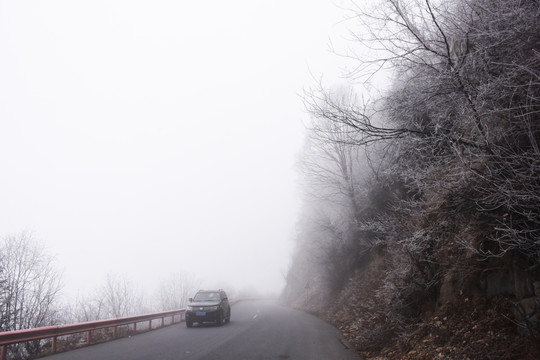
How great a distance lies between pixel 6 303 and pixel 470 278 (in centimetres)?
1952

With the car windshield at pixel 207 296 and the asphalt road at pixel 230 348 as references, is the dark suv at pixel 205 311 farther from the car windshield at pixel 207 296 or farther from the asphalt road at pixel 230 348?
the asphalt road at pixel 230 348

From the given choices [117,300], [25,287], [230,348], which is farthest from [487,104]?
[117,300]

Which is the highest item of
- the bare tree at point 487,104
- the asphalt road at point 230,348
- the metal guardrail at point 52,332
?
the bare tree at point 487,104

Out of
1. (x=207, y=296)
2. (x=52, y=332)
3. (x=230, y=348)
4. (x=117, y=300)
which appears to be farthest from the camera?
(x=117, y=300)

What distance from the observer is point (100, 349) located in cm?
998

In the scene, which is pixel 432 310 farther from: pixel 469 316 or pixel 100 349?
pixel 100 349

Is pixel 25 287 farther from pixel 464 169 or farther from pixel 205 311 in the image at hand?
pixel 464 169

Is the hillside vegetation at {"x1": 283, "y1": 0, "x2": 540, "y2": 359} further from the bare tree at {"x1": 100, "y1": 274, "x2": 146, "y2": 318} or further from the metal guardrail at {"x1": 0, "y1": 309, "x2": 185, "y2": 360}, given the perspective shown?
the bare tree at {"x1": 100, "y1": 274, "x2": 146, "y2": 318}

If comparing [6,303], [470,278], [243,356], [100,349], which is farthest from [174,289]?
[470,278]

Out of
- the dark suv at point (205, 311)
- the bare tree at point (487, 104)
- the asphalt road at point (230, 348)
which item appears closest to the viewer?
the bare tree at point (487, 104)

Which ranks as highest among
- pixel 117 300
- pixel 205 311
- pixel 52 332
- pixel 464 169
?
pixel 464 169

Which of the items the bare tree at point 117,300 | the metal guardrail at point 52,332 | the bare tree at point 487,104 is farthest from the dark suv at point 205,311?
the bare tree at point 117,300

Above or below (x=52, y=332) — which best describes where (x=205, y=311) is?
below

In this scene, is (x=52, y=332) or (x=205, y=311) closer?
(x=52, y=332)
